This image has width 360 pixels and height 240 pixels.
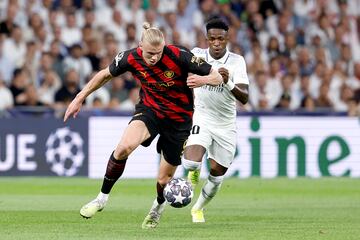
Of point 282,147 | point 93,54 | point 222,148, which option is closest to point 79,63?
point 93,54

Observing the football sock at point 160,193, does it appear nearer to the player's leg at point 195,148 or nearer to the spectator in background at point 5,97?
the player's leg at point 195,148

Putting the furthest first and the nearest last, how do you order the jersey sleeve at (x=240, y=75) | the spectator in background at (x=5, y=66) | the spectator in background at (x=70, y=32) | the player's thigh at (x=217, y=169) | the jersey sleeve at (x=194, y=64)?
the spectator in background at (x=70, y=32)
the spectator in background at (x=5, y=66)
the player's thigh at (x=217, y=169)
the jersey sleeve at (x=240, y=75)
the jersey sleeve at (x=194, y=64)

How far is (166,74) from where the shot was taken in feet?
37.3

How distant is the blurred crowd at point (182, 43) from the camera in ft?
71.7

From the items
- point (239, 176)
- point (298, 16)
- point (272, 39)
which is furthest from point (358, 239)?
point (298, 16)

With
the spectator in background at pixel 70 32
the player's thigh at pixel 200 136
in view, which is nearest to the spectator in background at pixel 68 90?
the spectator in background at pixel 70 32

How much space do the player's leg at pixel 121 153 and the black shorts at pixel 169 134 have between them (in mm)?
184

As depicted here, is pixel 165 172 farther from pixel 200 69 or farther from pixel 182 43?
pixel 182 43

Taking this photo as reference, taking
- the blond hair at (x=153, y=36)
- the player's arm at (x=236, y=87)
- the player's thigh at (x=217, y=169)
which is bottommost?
the player's thigh at (x=217, y=169)

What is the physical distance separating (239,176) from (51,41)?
4.93 m

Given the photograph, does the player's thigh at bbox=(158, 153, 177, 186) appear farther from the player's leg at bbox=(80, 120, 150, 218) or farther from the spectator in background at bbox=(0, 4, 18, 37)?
the spectator in background at bbox=(0, 4, 18, 37)

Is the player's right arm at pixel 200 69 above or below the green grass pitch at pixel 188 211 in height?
above

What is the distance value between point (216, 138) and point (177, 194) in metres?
2.31

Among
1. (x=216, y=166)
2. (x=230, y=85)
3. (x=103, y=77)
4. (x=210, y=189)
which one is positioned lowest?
(x=210, y=189)
